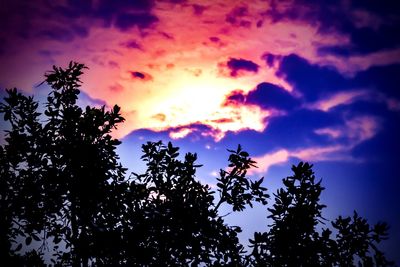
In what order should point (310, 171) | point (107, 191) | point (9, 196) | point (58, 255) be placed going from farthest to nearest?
point (58, 255) < point (9, 196) < point (107, 191) < point (310, 171)

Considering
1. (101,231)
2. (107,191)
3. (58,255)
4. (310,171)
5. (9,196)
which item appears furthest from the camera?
(58,255)

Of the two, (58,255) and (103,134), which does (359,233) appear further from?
(58,255)

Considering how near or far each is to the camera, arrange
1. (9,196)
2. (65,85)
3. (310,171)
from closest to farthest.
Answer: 1. (310,171)
2. (9,196)
3. (65,85)

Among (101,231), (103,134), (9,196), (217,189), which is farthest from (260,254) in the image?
(9,196)

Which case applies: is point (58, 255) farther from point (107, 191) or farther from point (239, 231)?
point (239, 231)

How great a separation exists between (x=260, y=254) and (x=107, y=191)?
439cm

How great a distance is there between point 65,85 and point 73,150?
2674 mm

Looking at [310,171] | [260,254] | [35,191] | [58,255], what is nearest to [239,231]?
[260,254]

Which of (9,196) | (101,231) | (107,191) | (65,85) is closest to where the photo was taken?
(101,231)

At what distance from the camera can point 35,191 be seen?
8.02 m

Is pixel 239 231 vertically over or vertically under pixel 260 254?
over

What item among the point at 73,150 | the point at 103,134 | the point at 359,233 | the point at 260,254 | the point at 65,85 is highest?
the point at 65,85

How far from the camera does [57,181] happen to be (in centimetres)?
793

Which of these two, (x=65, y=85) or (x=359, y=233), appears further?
(x=65, y=85)
